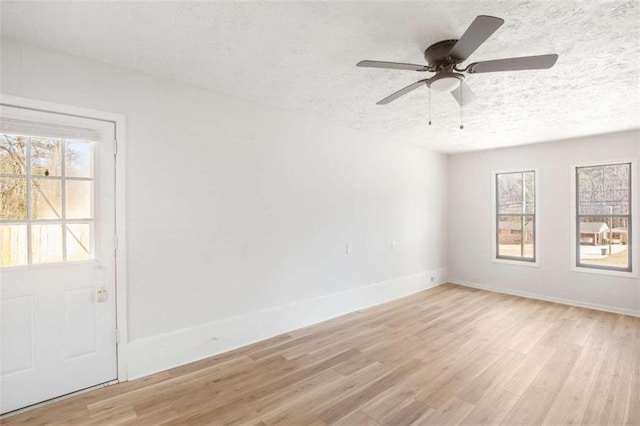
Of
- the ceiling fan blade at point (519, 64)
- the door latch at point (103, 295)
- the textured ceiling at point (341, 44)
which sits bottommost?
the door latch at point (103, 295)

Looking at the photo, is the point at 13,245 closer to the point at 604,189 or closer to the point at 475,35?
the point at 475,35

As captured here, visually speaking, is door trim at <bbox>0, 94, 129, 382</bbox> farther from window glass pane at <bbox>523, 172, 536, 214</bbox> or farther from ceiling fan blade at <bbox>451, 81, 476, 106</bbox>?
window glass pane at <bbox>523, 172, 536, 214</bbox>

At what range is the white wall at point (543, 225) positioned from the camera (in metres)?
4.63

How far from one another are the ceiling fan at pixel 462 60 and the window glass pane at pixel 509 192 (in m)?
3.86

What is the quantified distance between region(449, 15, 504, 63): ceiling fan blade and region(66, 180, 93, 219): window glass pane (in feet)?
9.63

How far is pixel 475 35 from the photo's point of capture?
69.8 inches

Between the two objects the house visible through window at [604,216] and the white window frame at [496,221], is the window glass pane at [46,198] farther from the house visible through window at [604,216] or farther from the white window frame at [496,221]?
the house visible through window at [604,216]

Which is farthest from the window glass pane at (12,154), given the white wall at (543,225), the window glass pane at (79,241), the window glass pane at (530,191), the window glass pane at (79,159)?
the window glass pane at (530,191)

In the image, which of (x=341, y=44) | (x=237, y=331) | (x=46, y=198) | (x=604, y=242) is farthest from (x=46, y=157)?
(x=604, y=242)

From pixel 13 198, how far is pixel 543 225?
21.8 ft

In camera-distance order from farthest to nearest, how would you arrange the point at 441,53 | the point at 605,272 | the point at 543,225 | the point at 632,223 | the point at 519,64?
the point at 543,225
the point at 605,272
the point at 632,223
the point at 441,53
the point at 519,64

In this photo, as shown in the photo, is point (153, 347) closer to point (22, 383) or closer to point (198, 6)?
point (22, 383)

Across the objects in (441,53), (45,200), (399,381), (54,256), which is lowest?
(399,381)

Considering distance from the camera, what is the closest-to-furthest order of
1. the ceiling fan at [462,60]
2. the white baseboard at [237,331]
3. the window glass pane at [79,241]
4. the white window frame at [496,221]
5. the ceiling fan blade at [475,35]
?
the ceiling fan blade at [475,35] < the ceiling fan at [462,60] < the window glass pane at [79,241] < the white baseboard at [237,331] < the white window frame at [496,221]
